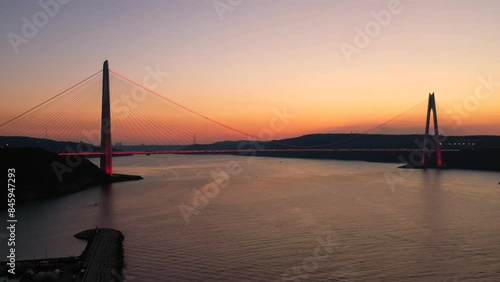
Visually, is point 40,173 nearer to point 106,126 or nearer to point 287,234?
point 106,126

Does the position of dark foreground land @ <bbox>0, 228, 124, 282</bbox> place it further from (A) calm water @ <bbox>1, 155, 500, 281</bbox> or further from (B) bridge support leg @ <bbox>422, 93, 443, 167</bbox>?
(B) bridge support leg @ <bbox>422, 93, 443, 167</bbox>

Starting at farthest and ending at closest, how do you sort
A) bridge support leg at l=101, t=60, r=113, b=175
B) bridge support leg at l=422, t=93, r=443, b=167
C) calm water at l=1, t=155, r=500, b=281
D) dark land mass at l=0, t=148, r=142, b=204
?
1. bridge support leg at l=422, t=93, r=443, b=167
2. bridge support leg at l=101, t=60, r=113, b=175
3. dark land mass at l=0, t=148, r=142, b=204
4. calm water at l=1, t=155, r=500, b=281

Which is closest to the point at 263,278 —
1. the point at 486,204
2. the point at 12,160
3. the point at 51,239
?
the point at 51,239

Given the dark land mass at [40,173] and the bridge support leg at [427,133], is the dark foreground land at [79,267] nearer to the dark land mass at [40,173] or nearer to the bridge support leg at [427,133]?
the dark land mass at [40,173]

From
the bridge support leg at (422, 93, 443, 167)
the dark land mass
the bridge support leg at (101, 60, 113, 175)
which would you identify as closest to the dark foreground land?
the dark land mass

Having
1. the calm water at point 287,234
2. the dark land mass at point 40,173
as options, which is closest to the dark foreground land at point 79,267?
the calm water at point 287,234

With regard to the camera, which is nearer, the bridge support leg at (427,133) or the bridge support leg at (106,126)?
the bridge support leg at (106,126)

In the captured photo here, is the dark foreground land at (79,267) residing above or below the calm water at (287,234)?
above
